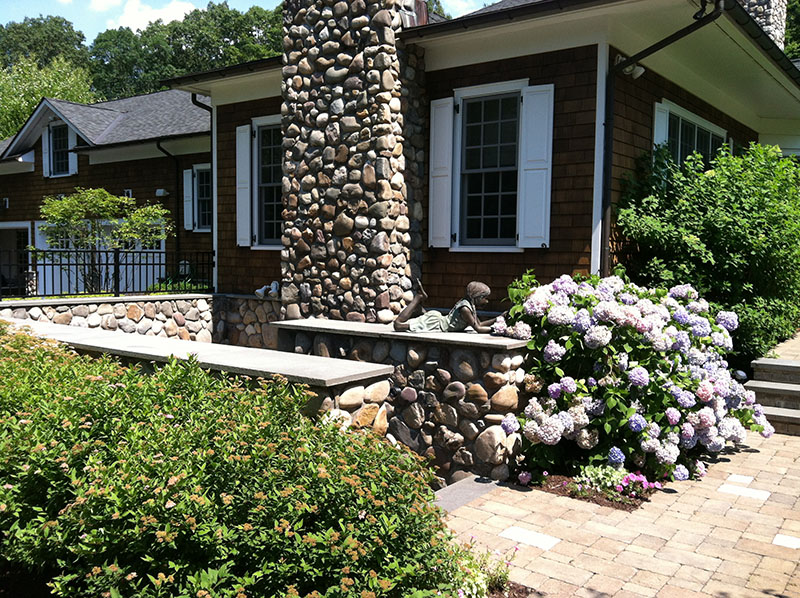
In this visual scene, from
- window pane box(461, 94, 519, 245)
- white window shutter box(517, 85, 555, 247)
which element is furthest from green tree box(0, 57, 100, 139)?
white window shutter box(517, 85, 555, 247)

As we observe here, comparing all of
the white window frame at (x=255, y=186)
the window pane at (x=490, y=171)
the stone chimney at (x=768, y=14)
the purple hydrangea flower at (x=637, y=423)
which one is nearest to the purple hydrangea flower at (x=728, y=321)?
the purple hydrangea flower at (x=637, y=423)

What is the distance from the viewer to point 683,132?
9211 mm

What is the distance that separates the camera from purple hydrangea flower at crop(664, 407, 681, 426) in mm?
4949

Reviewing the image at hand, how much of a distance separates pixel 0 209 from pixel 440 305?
56.2ft

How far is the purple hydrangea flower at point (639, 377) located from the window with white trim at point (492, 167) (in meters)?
2.83

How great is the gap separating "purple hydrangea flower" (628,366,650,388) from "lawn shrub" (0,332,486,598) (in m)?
2.43

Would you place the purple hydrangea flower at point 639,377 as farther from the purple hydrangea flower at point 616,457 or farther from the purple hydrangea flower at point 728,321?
the purple hydrangea flower at point 728,321

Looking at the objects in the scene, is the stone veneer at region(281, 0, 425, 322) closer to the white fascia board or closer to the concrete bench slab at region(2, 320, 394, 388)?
the concrete bench slab at region(2, 320, 394, 388)

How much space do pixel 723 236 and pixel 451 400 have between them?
12.8ft

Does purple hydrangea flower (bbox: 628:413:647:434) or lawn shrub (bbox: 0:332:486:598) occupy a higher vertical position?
lawn shrub (bbox: 0:332:486:598)

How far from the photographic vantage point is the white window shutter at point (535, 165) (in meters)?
7.46

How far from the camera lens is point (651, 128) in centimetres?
810

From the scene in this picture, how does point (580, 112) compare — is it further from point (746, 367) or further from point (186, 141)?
point (186, 141)

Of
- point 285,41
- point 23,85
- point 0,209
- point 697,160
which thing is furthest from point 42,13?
point 697,160
